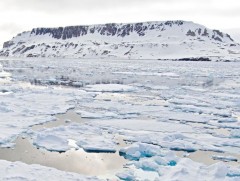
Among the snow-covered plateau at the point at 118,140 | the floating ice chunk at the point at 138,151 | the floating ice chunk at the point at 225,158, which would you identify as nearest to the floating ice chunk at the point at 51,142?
the snow-covered plateau at the point at 118,140

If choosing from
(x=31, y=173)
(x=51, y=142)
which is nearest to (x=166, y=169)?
(x=31, y=173)

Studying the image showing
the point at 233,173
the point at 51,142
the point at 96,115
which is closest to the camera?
the point at 233,173

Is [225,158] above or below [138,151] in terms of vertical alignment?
below

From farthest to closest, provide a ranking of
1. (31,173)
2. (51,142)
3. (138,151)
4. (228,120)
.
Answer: (228,120) < (51,142) < (138,151) < (31,173)

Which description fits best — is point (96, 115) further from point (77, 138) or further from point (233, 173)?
point (233, 173)

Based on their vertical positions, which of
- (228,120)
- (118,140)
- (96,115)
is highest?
(96,115)

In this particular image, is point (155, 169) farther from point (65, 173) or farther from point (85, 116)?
point (85, 116)

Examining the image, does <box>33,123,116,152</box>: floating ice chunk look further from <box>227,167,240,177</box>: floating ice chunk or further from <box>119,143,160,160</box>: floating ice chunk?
<box>227,167,240,177</box>: floating ice chunk

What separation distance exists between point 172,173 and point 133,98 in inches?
437

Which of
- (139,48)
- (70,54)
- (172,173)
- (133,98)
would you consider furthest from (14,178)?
(70,54)

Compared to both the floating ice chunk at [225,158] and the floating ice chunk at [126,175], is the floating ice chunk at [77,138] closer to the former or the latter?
the floating ice chunk at [126,175]

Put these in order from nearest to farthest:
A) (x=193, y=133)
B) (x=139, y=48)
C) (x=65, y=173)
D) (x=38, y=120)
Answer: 1. (x=65, y=173)
2. (x=193, y=133)
3. (x=38, y=120)
4. (x=139, y=48)

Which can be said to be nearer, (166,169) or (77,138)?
(166,169)

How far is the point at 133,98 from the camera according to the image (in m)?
17.5
